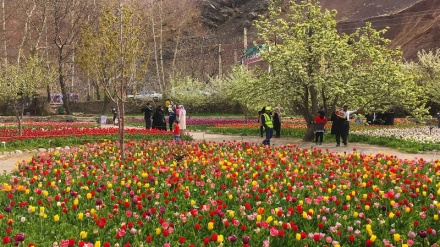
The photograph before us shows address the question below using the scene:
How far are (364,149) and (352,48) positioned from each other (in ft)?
15.2

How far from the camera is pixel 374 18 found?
10412cm

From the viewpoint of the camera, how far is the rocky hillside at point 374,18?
81.7m

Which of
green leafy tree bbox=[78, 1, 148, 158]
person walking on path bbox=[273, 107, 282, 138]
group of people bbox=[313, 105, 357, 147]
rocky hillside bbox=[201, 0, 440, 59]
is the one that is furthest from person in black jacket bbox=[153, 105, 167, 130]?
rocky hillside bbox=[201, 0, 440, 59]

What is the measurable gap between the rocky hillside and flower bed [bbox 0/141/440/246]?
56316 mm

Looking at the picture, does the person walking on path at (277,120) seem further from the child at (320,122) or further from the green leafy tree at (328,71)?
the child at (320,122)

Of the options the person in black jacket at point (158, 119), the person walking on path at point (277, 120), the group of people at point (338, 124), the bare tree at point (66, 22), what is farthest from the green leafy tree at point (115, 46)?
the bare tree at point (66, 22)

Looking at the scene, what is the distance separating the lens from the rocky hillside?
268 ft

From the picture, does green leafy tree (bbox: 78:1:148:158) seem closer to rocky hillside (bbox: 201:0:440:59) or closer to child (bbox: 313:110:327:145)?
child (bbox: 313:110:327:145)

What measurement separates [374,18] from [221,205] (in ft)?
355

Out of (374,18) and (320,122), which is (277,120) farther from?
(374,18)

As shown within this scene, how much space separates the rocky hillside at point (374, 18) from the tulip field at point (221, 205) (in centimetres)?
5631

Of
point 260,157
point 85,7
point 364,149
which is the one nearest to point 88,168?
point 260,157

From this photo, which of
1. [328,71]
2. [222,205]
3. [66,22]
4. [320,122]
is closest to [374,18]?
[66,22]

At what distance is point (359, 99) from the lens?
17688 millimetres
